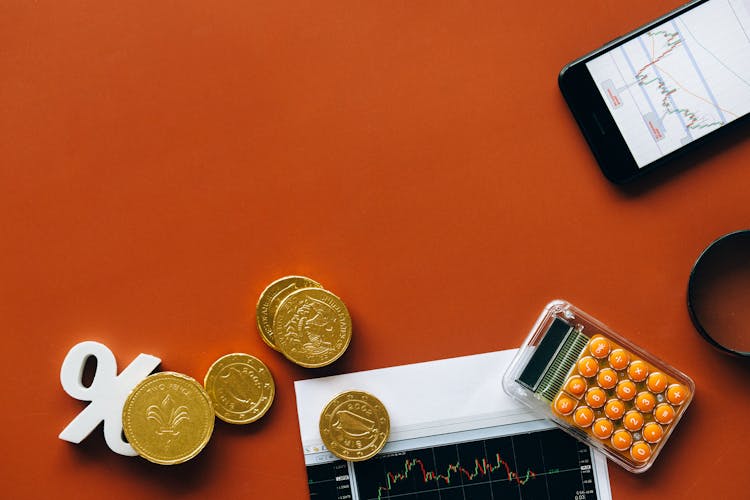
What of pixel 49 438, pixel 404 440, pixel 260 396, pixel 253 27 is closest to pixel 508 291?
pixel 404 440

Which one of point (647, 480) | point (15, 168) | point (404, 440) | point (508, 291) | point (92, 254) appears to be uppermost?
point (15, 168)

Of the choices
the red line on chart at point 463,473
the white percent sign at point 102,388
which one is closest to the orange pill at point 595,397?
the red line on chart at point 463,473

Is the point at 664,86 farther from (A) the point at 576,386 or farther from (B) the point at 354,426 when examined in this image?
(B) the point at 354,426

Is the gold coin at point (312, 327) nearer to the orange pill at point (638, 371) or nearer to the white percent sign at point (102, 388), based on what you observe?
the white percent sign at point (102, 388)

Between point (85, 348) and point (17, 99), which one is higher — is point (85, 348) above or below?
below

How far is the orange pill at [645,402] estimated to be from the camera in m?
0.74

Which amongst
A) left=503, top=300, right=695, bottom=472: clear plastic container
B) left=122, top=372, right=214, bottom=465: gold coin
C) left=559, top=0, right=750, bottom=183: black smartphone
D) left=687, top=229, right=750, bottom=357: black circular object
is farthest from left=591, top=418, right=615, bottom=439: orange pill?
left=122, top=372, right=214, bottom=465: gold coin

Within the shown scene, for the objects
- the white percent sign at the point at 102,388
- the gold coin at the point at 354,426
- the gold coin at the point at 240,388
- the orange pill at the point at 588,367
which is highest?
the white percent sign at the point at 102,388

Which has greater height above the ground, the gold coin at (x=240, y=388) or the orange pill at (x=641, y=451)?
the gold coin at (x=240, y=388)

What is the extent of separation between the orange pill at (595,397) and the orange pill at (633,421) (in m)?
0.03

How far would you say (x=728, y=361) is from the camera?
0.76 m

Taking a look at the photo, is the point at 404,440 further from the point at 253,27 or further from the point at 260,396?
the point at 253,27

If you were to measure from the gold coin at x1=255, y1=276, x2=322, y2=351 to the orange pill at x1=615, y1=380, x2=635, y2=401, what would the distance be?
1.23ft

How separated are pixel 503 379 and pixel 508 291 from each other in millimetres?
106
